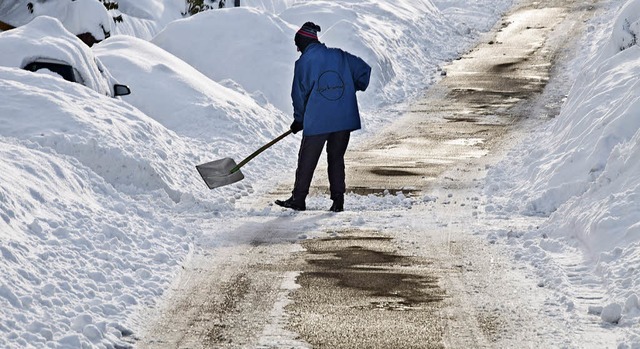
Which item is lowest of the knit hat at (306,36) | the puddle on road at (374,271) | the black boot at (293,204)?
the black boot at (293,204)

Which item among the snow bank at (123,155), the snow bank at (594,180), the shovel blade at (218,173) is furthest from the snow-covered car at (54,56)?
the snow bank at (594,180)

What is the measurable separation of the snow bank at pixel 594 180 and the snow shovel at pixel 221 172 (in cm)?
240

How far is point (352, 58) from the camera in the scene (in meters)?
10.9

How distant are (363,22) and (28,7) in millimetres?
7545

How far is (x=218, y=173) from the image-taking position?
11.6 meters

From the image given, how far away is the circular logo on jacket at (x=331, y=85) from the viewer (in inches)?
426

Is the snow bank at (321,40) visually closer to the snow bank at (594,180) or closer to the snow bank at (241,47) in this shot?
the snow bank at (241,47)

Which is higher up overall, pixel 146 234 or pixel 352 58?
pixel 352 58

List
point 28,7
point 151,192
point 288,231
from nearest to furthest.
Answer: point 288,231, point 151,192, point 28,7

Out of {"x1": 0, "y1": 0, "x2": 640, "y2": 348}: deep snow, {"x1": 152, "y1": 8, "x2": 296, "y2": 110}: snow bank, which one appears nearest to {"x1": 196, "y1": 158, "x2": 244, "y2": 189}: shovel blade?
{"x1": 0, "y1": 0, "x2": 640, "y2": 348}: deep snow

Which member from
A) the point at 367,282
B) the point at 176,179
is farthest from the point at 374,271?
the point at 176,179

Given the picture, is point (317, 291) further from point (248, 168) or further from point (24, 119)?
point (248, 168)

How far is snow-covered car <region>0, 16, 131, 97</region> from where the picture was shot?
44.0 feet

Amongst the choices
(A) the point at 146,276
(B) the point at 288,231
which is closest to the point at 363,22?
(B) the point at 288,231
